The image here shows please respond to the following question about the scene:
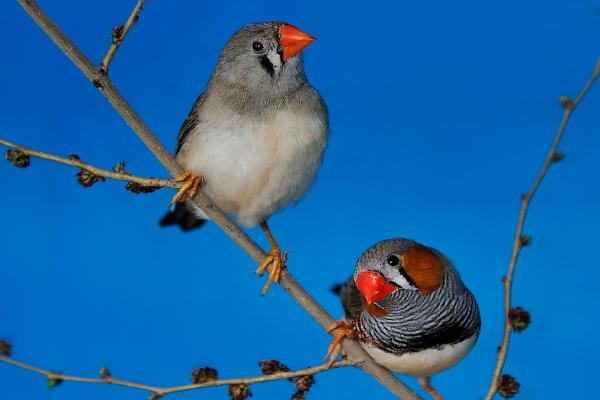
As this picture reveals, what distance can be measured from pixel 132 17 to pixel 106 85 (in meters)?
0.14

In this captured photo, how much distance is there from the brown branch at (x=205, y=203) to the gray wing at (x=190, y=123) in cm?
33

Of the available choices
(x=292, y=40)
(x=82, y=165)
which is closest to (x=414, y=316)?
(x=292, y=40)

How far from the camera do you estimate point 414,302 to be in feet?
4.75

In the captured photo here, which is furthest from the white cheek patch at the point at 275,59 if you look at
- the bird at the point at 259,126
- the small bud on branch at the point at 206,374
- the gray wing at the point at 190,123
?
the small bud on branch at the point at 206,374

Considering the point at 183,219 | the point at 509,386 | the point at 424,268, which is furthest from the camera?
the point at 183,219

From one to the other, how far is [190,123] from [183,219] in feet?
1.10

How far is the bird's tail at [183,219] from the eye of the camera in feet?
6.28

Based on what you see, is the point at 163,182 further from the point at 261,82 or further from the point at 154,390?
the point at 261,82

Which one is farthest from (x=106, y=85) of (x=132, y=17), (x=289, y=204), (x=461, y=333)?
(x=461, y=333)

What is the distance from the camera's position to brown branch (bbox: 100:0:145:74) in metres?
1.05

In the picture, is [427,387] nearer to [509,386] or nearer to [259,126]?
[509,386]

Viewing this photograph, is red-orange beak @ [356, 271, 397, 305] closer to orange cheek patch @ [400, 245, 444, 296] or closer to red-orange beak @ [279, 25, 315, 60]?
orange cheek patch @ [400, 245, 444, 296]

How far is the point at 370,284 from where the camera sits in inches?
52.1

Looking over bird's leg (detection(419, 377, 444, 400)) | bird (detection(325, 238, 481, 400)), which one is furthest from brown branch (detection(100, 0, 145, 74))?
bird's leg (detection(419, 377, 444, 400))
